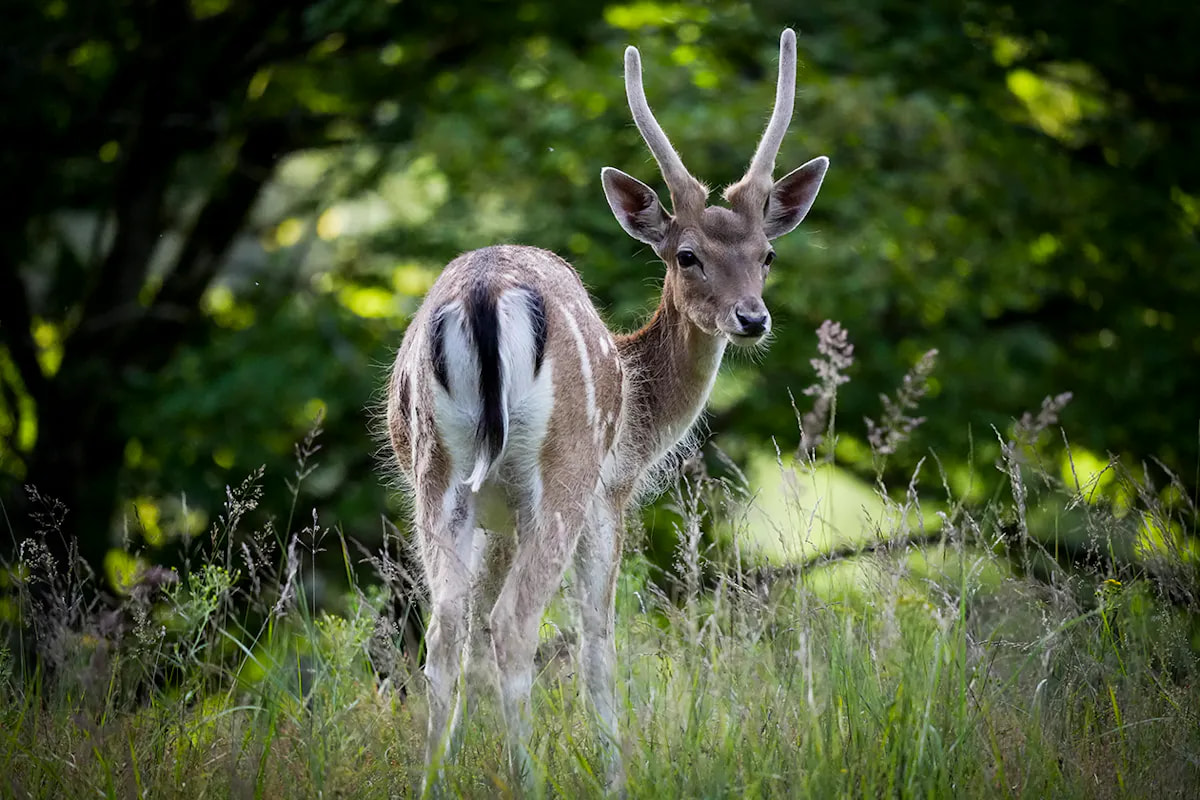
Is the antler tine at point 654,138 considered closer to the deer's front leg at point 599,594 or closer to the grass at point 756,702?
the deer's front leg at point 599,594

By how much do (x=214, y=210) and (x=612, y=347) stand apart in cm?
798

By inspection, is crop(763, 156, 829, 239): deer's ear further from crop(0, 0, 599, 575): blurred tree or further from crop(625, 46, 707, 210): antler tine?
crop(0, 0, 599, 575): blurred tree

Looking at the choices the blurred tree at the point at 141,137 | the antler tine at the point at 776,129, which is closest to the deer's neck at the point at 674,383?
the antler tine at the point at 776,129

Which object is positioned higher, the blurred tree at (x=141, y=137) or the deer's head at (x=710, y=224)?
the deer's head at (x=710, y=224)

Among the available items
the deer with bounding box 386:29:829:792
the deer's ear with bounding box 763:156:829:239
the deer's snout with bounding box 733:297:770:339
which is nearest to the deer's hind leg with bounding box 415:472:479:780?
the deer with bounding box 386:29:829:792

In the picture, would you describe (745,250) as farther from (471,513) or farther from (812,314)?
(812,314)

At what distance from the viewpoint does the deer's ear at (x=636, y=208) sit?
523 centimetres

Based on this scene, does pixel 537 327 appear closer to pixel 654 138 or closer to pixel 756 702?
pixel 756 702

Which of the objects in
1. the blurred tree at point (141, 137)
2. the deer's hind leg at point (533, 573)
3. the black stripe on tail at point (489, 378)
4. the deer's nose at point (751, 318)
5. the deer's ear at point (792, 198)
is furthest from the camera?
the blurred tree at point (141, 137)

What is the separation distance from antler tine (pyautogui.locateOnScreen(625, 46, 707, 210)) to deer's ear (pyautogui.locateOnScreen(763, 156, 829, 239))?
42 centimetres

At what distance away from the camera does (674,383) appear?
5301 millimetres

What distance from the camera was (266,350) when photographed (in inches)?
390

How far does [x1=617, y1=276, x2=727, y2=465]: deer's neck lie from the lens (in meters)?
5.23

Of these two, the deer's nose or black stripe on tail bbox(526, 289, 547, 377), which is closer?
black stripe on tail bbox(526, 289, 547, 377)
